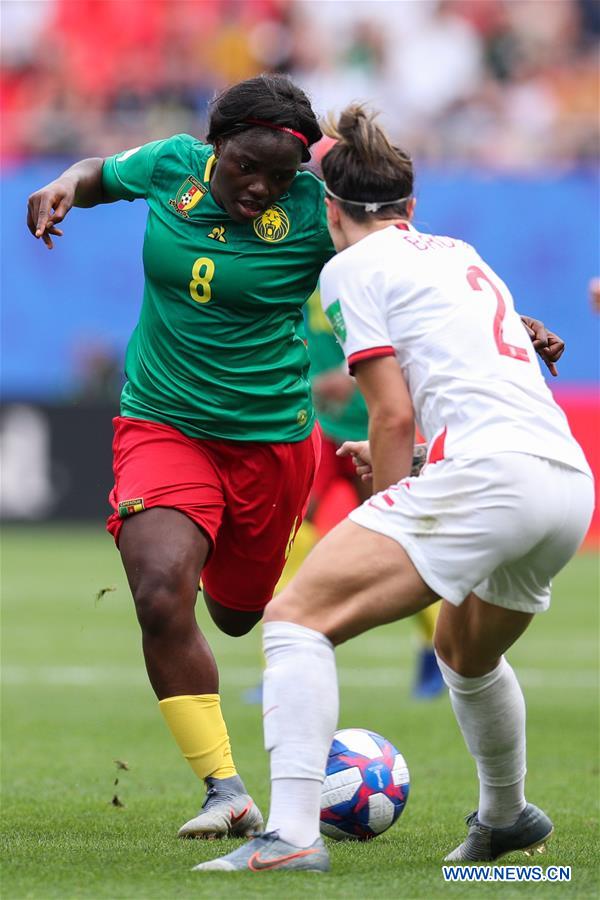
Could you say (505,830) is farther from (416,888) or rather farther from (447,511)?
(447,511)

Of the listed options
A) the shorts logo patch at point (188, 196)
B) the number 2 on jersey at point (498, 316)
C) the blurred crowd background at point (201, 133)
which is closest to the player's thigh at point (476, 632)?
the number 2 on jersey at point (498, 316)

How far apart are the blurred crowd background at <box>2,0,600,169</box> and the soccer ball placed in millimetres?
13462

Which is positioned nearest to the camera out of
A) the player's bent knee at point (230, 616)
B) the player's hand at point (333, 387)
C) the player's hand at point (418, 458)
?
the player's hand at point (418, 458)

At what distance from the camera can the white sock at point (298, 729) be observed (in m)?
3.88

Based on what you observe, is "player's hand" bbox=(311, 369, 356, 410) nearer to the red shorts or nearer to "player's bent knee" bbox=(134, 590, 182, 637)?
the red shorts

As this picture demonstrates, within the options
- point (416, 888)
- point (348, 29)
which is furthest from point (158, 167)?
point (348, 29)

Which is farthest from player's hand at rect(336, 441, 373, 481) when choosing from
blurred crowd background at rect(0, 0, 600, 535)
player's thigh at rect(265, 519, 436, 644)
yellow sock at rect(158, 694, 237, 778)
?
blurred crowd background at rect(0, 0, 600, 535)

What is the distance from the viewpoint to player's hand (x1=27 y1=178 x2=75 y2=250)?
4.82 m

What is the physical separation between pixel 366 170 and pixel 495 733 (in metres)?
1.60

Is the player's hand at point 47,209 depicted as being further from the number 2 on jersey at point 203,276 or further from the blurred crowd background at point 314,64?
the blurred crowd background at point 314,64

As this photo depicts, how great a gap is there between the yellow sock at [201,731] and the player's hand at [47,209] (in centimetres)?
150

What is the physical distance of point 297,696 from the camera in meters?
3.89

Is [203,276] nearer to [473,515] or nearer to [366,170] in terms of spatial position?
[366,170]

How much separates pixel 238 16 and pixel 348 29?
1380mm
